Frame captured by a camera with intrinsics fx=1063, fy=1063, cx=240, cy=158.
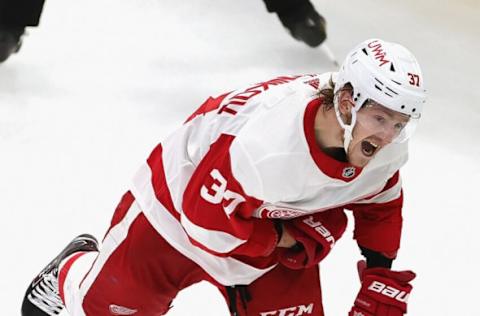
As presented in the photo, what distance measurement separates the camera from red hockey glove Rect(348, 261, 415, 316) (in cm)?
160

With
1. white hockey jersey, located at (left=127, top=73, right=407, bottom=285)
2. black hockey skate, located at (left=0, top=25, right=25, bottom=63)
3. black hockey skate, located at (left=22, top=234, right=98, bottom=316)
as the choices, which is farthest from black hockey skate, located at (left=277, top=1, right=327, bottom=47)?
white hockey jersey, located at (left=127, top=73, right=407, bottom=285)

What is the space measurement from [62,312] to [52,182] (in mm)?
479

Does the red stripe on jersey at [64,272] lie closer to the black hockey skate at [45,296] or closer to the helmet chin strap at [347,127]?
the black hockey skate at [45,296]

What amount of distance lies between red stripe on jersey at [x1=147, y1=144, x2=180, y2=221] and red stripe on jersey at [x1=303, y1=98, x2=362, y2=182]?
0.86ft

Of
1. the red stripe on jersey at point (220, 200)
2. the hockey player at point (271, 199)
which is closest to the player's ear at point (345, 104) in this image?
the hockey player at point (271, 199)

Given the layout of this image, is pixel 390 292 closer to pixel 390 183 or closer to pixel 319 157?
pixel 390 183

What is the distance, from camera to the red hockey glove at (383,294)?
62.9 inches

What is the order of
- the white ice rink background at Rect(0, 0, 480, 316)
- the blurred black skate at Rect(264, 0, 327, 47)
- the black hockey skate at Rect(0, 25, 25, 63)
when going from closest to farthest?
1. the white ice rink background at Rect(0, 0, 480, 316)
2. the black hockey skate at Rect(0, 25, 25, 63)
3. the blurred black skate at Rect(264, 0, 327, 47)

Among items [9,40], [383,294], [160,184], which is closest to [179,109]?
[9,40]

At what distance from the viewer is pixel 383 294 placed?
5.24 ft

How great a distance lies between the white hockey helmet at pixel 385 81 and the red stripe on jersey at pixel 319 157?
4cm

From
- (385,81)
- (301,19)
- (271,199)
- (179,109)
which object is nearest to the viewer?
(385,81)

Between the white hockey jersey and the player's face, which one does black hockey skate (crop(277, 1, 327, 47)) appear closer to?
the white hockey jersey

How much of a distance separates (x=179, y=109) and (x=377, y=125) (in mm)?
1445
